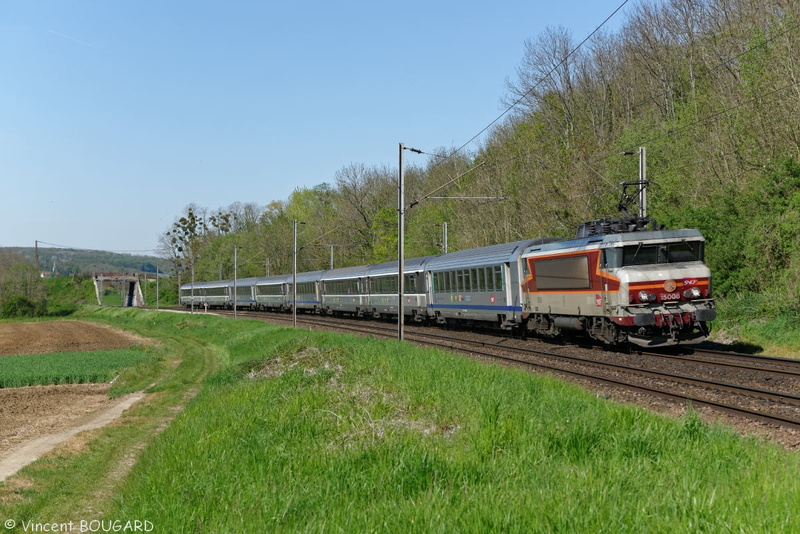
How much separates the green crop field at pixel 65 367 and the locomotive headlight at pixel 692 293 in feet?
81.3

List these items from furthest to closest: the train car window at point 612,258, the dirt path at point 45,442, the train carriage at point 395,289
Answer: the train carriage at point 395,289
the train car window at point 612,258
the dirt path at point 45,442

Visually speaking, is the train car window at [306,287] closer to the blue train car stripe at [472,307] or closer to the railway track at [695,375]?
the blue train car stripe at [472,307]

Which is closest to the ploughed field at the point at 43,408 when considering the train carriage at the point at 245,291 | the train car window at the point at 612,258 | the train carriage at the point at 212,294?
the train car window at the point at 612,258

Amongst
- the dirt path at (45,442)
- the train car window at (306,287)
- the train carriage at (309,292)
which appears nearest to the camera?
the dirt path at (45,442)

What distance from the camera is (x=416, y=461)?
327 inches

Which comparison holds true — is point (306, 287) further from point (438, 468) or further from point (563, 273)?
point (438, 468)

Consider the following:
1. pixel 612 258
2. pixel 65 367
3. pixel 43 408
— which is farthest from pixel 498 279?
pixel 65 367

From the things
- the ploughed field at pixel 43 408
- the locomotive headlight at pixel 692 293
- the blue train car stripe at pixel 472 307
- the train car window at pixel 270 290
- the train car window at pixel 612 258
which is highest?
the train car window at pixel 612 258

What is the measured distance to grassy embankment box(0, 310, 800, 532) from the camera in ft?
20.0

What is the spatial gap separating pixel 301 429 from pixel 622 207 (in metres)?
14.4

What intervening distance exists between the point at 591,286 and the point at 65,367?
26938 mm

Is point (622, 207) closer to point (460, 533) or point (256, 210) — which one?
point (460, 533)

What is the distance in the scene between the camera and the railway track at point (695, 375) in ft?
42.0

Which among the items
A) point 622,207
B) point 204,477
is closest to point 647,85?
point 622,207
